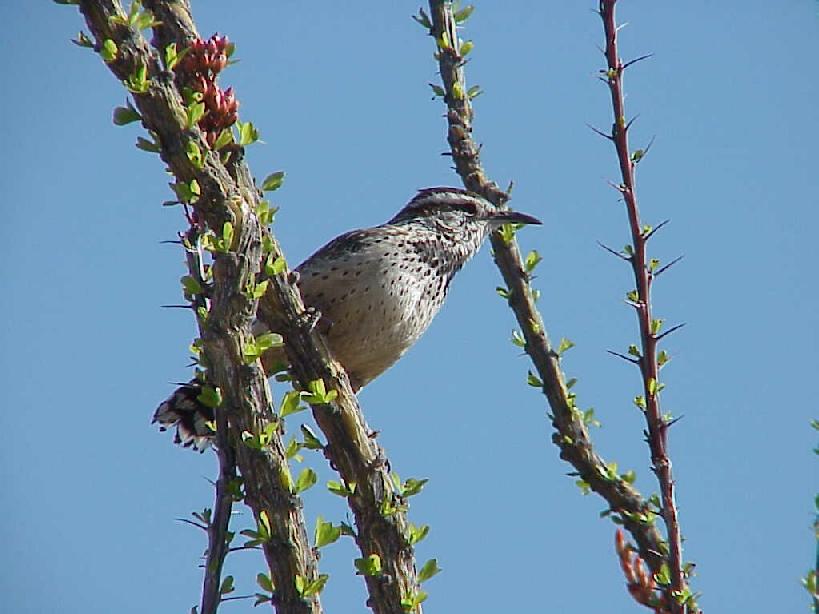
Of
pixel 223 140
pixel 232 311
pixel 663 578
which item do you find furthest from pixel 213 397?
pixel 663 578

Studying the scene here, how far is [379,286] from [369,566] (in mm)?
1536

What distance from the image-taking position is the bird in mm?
3625

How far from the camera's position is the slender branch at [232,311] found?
2297mm

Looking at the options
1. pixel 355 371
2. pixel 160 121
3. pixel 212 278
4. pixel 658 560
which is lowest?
pixel 658 560

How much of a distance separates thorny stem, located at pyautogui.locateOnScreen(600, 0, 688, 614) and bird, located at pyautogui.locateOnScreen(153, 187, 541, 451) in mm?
1419

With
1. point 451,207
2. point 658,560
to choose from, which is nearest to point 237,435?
point 658,560

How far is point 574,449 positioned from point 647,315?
1.00 m

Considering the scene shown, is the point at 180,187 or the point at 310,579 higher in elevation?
the point at 180,187

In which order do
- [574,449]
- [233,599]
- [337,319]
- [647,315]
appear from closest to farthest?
[233,599], [647,315], [574,449], [337,319]

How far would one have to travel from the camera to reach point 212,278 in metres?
2.35

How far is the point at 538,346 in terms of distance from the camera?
11.4 feet

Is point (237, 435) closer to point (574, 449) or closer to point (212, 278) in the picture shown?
point (212, 278)

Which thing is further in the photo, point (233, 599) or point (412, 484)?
point (412, 484)

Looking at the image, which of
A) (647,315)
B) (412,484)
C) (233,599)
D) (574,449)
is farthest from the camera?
(574,449)
